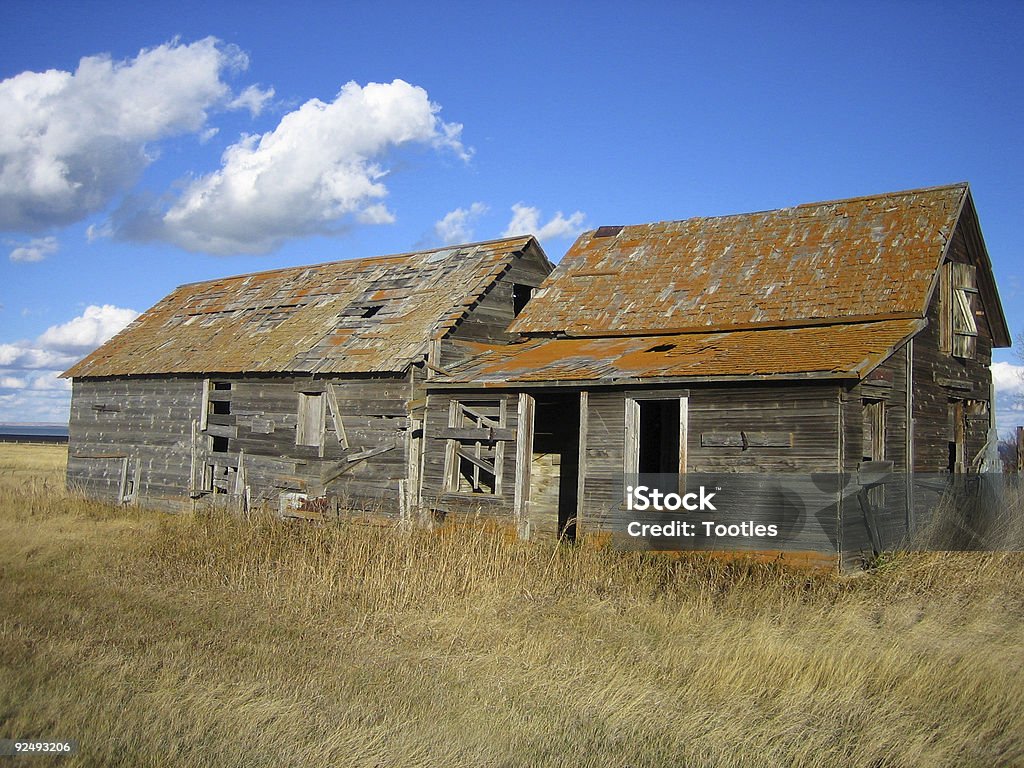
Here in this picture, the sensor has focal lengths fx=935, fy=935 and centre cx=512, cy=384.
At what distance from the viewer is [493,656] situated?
7.51 m

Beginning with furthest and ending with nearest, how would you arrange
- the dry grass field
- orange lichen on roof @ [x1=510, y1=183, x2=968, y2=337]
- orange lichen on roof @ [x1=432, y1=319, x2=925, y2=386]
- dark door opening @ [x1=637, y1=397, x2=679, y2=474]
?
dark door opening @ [x1=637, y1=397, x2=679, y2=474] → orange lichen on roof @ [x1=510, y1=183, x2=968, y2=337] → orange lichen on roof @ [x1=432, y1=319, x2=925, y2=386] → the dry grass field

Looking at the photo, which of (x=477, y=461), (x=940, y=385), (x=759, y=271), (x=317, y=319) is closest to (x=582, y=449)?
(x=477, y=461)

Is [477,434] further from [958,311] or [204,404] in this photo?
[958,311]

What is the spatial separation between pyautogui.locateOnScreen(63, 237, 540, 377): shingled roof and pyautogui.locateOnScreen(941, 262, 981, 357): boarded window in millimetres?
8025

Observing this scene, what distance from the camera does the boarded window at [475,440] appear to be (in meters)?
14.6

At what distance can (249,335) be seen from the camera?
67.0 feet

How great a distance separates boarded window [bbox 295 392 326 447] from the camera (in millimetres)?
17641

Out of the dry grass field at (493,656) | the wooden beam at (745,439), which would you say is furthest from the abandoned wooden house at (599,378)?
the dry grass field at (493,656)

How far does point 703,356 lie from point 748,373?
1.51 meters

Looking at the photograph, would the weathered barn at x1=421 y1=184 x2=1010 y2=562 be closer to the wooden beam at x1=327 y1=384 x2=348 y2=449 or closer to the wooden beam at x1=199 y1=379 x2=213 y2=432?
the wooden beam at x1=327 y1=384 x2=348 y2=449

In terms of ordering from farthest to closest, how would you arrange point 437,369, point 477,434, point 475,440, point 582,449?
point 437,369, point 475,440, point 477,434, point 582,449

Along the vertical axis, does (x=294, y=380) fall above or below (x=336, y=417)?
above

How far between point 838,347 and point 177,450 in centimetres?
1402

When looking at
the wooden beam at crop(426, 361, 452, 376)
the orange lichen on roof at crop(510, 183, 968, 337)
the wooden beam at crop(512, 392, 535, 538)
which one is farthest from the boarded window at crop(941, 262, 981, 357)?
the wooden beam at crop(426, 361, 452, 376)
